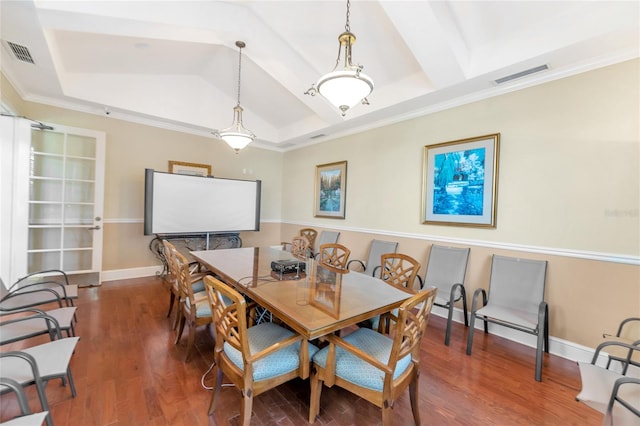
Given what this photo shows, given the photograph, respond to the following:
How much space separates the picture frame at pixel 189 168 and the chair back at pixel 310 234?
7.51ft

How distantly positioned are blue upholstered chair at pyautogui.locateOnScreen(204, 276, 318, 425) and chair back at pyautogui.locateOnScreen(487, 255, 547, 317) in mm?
2207

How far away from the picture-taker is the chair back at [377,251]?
3.89 m

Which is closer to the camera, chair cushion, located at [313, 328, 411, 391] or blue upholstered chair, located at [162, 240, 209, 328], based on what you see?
chair cushion, located at [313, 328, 411, 391]

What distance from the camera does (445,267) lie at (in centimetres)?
323

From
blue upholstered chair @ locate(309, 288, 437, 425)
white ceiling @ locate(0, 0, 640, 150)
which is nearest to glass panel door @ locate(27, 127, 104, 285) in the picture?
white ceiling @ locate(0, 0, 640, 150)

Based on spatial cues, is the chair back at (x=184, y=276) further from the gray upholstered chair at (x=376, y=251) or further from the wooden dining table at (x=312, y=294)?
the gray upholstered chair at (x=376, y=251)

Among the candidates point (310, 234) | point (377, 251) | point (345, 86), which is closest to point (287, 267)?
point (345, 86)

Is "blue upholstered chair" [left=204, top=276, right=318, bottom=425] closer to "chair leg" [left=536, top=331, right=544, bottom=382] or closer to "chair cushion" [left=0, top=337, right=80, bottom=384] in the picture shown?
"chair cushion" [left=0, top=337, right=80, bottom=384]

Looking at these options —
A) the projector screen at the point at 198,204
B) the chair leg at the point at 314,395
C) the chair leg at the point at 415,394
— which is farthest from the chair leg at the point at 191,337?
the projector screen at the point at 198,204

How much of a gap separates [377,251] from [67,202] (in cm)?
474

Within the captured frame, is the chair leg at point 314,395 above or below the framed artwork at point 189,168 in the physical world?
below

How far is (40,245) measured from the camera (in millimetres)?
3816

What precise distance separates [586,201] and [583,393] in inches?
72.2

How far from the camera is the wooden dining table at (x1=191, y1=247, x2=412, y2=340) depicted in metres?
1.45
